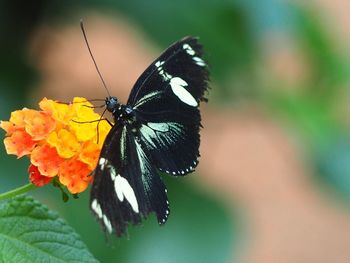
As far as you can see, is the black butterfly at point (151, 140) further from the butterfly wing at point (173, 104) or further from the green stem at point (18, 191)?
the green stem at point (18, 191)

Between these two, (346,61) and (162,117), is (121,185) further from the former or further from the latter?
(346,61)

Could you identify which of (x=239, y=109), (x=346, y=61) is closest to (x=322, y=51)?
(x=346, y=61)

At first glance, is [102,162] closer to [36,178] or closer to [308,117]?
[36,178]

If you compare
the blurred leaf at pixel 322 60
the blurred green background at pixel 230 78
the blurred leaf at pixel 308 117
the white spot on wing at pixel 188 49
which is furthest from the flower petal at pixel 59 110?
the blurred leaf at pixel 322 60

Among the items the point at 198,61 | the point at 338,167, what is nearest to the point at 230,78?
the point at 338,167

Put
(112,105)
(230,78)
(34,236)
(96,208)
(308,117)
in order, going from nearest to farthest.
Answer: (96,208) < (34,236) < (112,105) < (308,117) < (230,78)

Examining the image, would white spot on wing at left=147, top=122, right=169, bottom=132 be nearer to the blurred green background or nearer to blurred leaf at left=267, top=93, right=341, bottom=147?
the blurred green background
